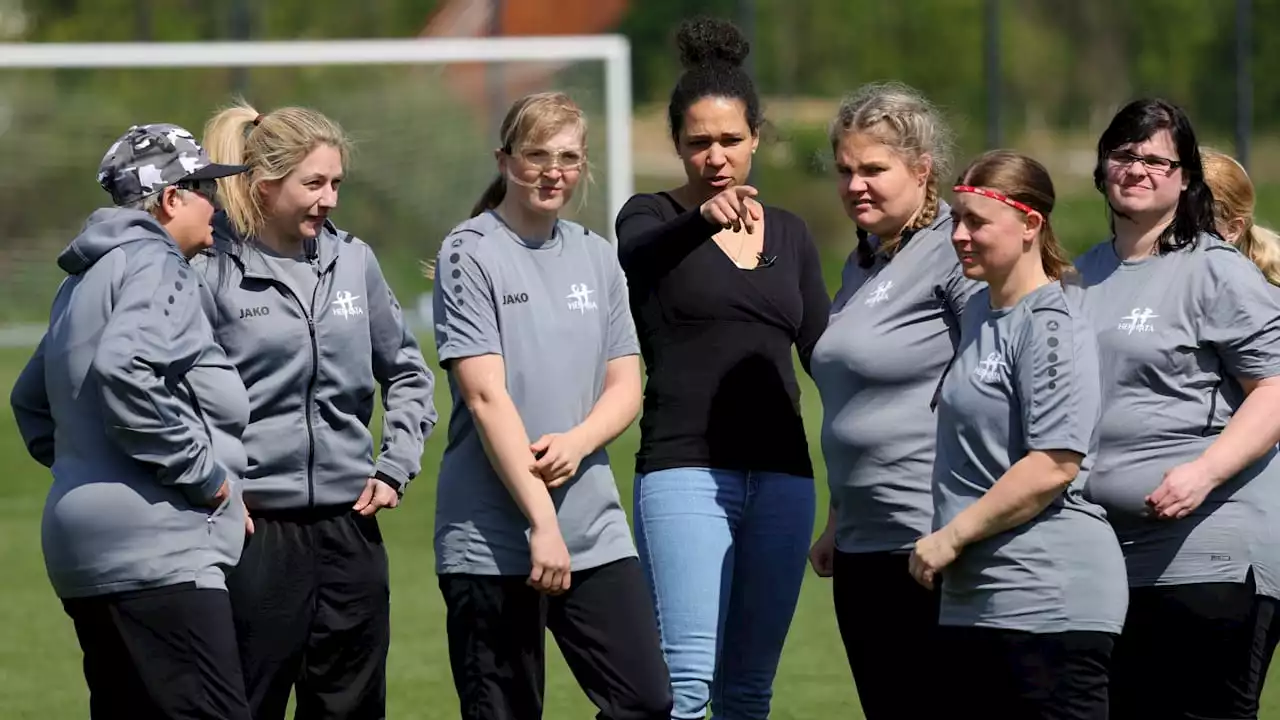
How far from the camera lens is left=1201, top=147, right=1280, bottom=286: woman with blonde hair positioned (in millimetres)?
4324

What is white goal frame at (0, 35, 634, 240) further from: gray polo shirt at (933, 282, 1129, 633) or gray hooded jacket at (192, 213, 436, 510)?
gray polo shirt at (933, 282, 1129, 633)

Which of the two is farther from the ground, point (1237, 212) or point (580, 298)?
point (1237, 212)

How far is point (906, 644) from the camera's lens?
4.10m

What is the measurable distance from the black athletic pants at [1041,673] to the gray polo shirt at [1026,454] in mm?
28

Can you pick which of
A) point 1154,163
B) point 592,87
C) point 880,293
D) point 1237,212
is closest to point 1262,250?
point 1237,212

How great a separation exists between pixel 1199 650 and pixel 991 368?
89cm

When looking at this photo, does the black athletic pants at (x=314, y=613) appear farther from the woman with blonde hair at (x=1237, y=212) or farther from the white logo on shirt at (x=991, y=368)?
the woman with blonde hair at (x=1237, y=212)

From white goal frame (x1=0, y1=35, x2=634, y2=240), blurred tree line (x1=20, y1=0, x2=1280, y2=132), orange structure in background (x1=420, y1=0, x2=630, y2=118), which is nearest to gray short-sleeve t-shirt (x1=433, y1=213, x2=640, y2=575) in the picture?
white goal frame (x1=0, y1=35, x2=634, y2=240)

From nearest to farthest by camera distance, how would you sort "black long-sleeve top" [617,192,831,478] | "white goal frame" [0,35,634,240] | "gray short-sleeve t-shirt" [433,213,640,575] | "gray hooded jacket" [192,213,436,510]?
"gray short-sleeve t-shirt" [433,213,640,575]
"gray hooded jacket" [192,213,436,510]
"black long-sleeve top" [617,192,831,478]
"white goal frame" [0,35,634,240]

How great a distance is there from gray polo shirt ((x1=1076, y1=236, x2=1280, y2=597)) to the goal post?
44.2 feet

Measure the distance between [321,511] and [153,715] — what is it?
77 cm

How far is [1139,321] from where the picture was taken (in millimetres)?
4008

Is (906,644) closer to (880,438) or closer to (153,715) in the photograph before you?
(880,438)

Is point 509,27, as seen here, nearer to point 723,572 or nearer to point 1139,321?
point 723,572
